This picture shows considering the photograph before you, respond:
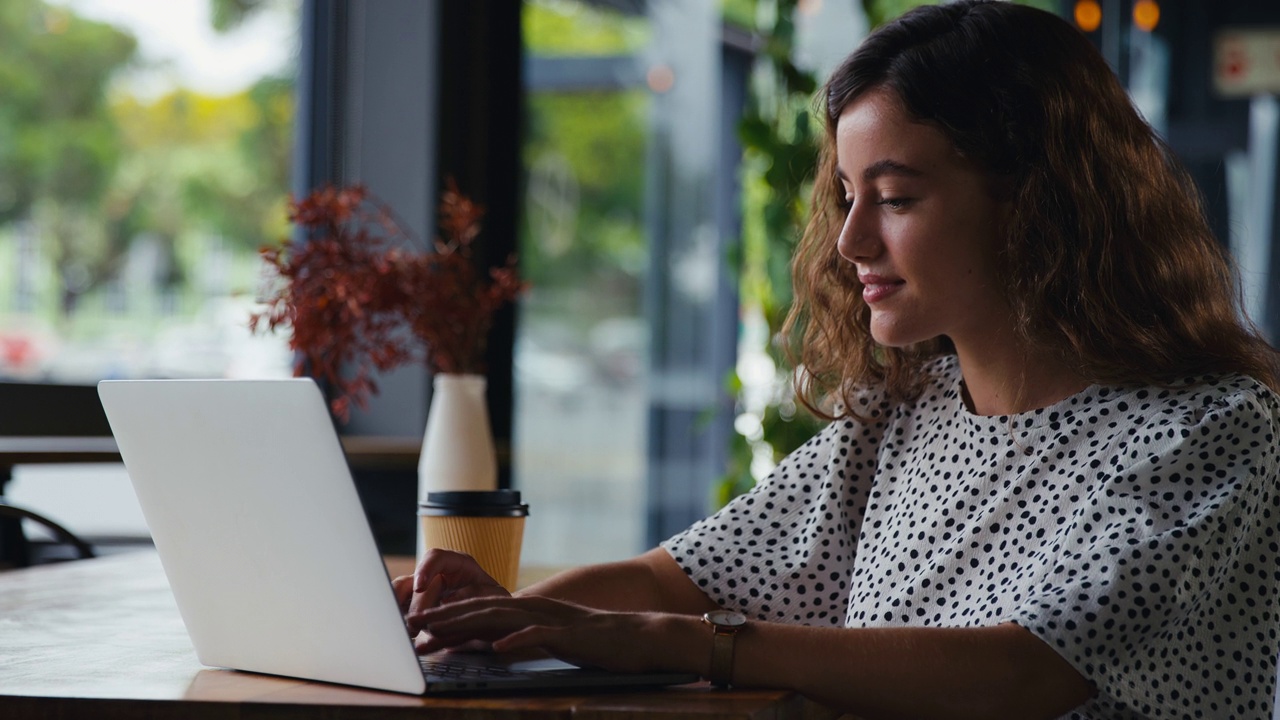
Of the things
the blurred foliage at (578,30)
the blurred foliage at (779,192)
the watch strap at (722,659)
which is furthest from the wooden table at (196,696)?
the blurred foliage at (578,30)

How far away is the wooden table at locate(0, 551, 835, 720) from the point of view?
3.15ft

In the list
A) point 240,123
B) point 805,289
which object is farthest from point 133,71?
point 805,289

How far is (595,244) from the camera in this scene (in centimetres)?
485

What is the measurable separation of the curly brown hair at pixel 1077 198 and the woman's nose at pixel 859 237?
0.42ft

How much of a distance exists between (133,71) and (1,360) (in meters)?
0.75

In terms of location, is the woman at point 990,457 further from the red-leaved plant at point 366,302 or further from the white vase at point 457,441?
the red-leaved plant at point 366,302

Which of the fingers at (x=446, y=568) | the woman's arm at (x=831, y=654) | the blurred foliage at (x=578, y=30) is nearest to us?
the woman's arm at (x=831, y=654)

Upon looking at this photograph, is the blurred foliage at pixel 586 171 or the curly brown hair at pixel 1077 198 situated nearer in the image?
the curly brown hair at pixel 1077 198

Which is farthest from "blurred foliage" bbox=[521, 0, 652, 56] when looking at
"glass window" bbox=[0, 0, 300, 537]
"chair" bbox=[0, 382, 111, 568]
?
"chair" bbox=[0, 382, 111, 568]

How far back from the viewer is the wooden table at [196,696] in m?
0.96

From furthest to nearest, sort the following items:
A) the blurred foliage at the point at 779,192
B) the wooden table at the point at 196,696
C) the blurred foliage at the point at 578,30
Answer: the blurred foliage at the point at 578,30 < the blurred foliage at the point at 779,192 < the wooden table at the point at 196,696

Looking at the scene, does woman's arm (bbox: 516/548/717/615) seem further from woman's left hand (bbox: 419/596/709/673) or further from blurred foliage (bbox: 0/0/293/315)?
blurred foliage (bbox: 0/0/293/315)

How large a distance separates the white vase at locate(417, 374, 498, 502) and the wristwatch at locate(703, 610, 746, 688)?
2.51 feet

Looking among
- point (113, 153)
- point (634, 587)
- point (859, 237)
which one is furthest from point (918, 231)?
point (113, 153)
